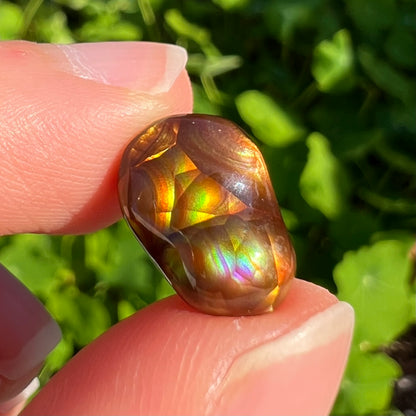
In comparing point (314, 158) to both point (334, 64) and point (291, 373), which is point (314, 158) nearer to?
point (334, 64)

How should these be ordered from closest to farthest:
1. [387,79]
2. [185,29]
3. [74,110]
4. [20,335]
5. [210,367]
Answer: [210,367]
[74,110]
[20,335]
[387,79]
[185,29]

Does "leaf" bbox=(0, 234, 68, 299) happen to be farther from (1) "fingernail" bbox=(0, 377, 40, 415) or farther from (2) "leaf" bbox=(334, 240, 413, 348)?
(2) "leaf" bbox=(334, 240, 413, 348)

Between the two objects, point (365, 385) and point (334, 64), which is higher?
→ point (334, 64)

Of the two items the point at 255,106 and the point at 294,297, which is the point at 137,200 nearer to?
the point at 294,297

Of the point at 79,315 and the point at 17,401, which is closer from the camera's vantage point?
the point at 17,401

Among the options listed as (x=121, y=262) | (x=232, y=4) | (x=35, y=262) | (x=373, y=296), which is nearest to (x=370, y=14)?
(x=232, y=4)

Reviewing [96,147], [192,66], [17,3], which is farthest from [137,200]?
[17,3]

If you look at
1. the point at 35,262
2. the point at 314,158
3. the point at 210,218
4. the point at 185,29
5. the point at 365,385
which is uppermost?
the point at 210,218

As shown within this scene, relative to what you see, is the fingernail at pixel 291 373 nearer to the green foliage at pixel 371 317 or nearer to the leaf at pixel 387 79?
the green foliage at pixel 371 317
